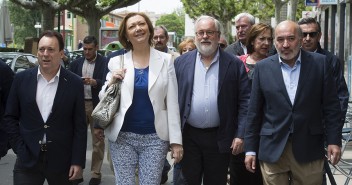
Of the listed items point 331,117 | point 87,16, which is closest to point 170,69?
point 331,117

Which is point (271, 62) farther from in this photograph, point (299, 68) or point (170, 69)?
point (170, 69)

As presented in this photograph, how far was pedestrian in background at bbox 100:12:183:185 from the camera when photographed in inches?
178

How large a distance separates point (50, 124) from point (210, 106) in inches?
52.3

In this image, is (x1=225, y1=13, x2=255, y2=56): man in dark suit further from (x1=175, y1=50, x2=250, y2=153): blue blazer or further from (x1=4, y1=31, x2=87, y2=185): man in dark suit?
(x1=4, y1=31, x2=87, y2=185): man in dark suit

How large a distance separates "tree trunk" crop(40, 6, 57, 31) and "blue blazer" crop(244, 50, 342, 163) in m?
22.6

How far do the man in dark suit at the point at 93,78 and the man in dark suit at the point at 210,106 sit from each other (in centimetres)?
285

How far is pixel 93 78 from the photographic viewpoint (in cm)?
786

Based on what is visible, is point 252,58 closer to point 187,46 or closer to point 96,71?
point 187,46

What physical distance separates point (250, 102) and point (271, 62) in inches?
13.9

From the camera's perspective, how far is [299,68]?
4.55m

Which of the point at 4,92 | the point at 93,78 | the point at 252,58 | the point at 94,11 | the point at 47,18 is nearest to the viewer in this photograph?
the point at 4,92

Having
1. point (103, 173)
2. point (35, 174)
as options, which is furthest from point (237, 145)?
point (103, 173)

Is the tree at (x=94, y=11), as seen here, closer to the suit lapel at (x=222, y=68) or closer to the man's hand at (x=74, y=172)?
the suit lapel at (x=222, y=68)

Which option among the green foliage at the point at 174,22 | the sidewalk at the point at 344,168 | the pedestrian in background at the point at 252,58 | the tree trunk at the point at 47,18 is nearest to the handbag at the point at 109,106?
the pedestrian in background at the point at 252,58
